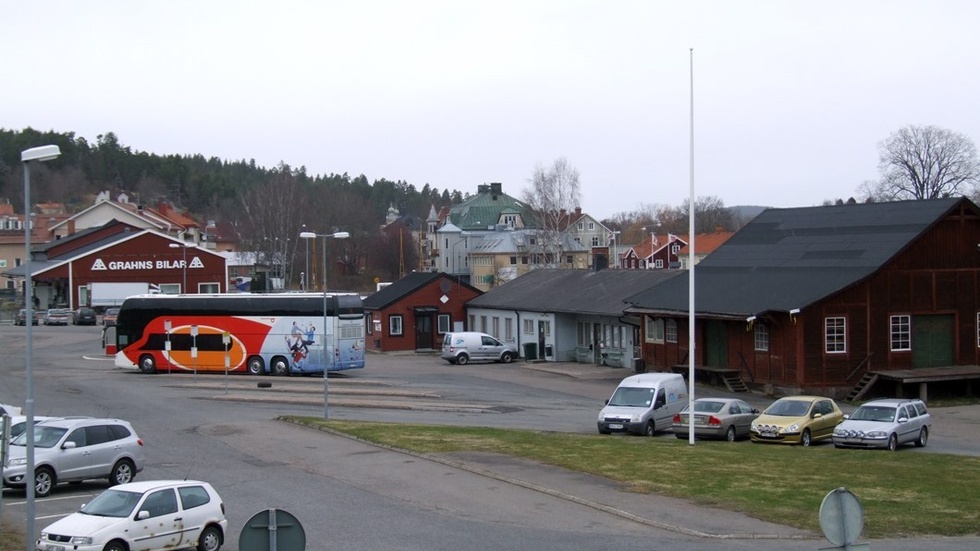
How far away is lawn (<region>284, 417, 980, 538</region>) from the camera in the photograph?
787 inches

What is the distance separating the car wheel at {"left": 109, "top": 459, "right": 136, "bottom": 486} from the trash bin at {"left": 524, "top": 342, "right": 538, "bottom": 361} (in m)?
41.0

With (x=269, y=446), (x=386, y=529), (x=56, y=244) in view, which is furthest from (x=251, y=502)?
(x=56, y=244)

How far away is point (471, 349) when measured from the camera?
62500mm

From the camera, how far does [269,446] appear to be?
30125 mm

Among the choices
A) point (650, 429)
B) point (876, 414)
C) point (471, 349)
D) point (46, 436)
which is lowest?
point (650, 429)

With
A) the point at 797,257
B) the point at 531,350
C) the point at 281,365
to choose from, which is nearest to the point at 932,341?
the point at 797,257

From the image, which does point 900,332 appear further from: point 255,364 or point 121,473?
point 121,473

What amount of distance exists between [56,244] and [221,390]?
206ft

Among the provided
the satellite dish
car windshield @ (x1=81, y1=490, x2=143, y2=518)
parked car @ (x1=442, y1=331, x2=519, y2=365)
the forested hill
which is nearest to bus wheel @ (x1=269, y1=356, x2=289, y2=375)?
parked car @ (x1=442, y1=331, x2=519, y2=365)

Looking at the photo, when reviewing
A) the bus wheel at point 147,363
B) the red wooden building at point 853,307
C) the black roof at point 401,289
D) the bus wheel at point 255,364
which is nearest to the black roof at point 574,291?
the black roof at point 401,289

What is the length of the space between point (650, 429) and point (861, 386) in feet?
47.9

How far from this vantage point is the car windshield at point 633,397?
112 feet

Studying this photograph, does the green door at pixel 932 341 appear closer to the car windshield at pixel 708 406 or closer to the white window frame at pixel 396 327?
the car windshield at pixel 708 406

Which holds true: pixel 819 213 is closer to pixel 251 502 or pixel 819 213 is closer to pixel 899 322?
pixel 899 322
